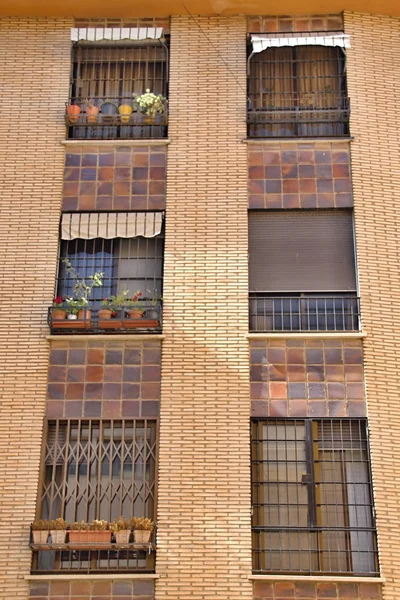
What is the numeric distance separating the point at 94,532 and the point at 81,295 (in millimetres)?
4104

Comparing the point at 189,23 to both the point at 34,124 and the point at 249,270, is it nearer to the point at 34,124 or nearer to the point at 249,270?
the point at 34,124

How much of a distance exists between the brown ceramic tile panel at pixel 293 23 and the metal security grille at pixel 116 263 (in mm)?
4610

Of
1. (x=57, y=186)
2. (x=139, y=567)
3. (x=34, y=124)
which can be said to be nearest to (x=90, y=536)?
(x=139, y=567)

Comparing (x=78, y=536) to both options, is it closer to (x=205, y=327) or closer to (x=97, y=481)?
(x=97, y=481)

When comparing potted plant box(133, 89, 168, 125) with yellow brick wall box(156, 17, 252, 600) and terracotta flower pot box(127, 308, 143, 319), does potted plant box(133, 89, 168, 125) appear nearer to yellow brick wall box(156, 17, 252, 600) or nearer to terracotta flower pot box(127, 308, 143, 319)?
yellow brick wall box(156, 17, 252, 600)

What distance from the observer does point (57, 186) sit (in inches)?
627

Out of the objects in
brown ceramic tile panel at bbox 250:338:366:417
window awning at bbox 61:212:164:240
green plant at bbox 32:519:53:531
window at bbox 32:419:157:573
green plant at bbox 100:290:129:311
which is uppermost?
window awning at bbox 61:212:164:240

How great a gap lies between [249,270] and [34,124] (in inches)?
191

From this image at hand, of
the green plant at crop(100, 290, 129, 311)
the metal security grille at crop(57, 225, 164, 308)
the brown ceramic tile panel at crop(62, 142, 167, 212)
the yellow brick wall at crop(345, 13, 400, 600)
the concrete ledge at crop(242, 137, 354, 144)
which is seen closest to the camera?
the yellow brick wall at crop(345, 13, 400, 600)

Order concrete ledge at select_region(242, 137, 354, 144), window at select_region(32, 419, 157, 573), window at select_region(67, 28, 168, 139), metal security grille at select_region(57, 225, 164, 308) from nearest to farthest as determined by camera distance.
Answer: window at select_region(32, 419, 157, 573) → metal security grille at select_region(57, 225, 164, 308) → concrete ledge at select_region(242, 137, 354, 144) → window at select_region(67, 28, 168, 139)

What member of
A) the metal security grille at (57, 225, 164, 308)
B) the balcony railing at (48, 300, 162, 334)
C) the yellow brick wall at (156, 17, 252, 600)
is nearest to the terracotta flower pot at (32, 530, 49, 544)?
the yellow brick wall at (156, 17, 252, 600)

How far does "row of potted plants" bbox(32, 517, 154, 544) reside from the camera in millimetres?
13422

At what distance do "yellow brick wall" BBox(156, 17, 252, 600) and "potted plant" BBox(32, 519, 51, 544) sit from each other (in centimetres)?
172

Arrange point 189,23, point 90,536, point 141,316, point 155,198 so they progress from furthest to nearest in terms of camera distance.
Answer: point 189,23 → point 155,198 → point 141,316 → point 90,536
